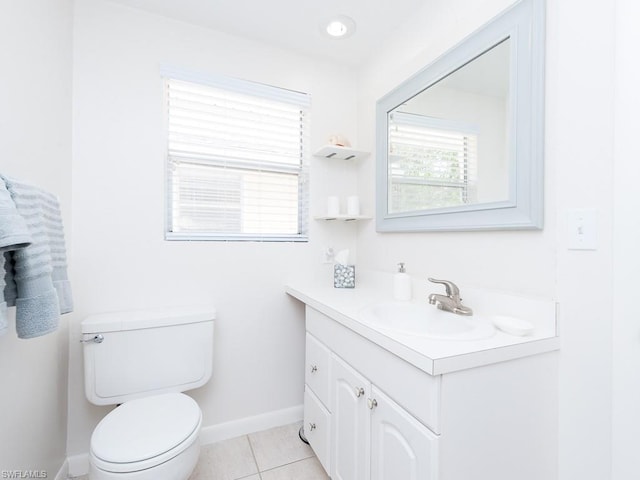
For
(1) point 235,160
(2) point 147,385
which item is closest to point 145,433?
(2) point 147,385

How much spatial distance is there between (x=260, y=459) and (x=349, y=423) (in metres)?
0.74

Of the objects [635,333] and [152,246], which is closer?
[635,333]

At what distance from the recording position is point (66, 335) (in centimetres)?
146

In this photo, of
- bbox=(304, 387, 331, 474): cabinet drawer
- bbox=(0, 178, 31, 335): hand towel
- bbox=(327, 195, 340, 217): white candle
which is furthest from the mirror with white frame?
bbox=(0, 178, 31, 335): hand towel

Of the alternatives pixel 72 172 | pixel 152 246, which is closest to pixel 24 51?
pixel 72 172

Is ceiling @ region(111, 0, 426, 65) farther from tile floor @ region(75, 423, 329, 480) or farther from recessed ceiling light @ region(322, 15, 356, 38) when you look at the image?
tile floor @ region(75, 423, 329, 480)

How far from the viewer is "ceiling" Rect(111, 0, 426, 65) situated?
1532 millimetres

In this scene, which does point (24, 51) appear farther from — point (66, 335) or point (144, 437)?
point (144, 437)

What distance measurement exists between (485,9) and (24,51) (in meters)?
1.71

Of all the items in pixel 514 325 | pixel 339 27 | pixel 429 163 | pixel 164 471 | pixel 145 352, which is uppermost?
pixel 339 27

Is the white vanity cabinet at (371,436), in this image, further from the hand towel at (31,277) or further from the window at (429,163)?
the hand towel at (31,277)

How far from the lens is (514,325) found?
3.15 feet

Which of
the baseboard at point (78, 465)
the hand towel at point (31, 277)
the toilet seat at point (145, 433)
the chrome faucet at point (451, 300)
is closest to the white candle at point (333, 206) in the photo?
the chrome faucet at point (451, 300)

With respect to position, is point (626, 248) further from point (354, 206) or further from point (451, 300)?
point (354, 206)
